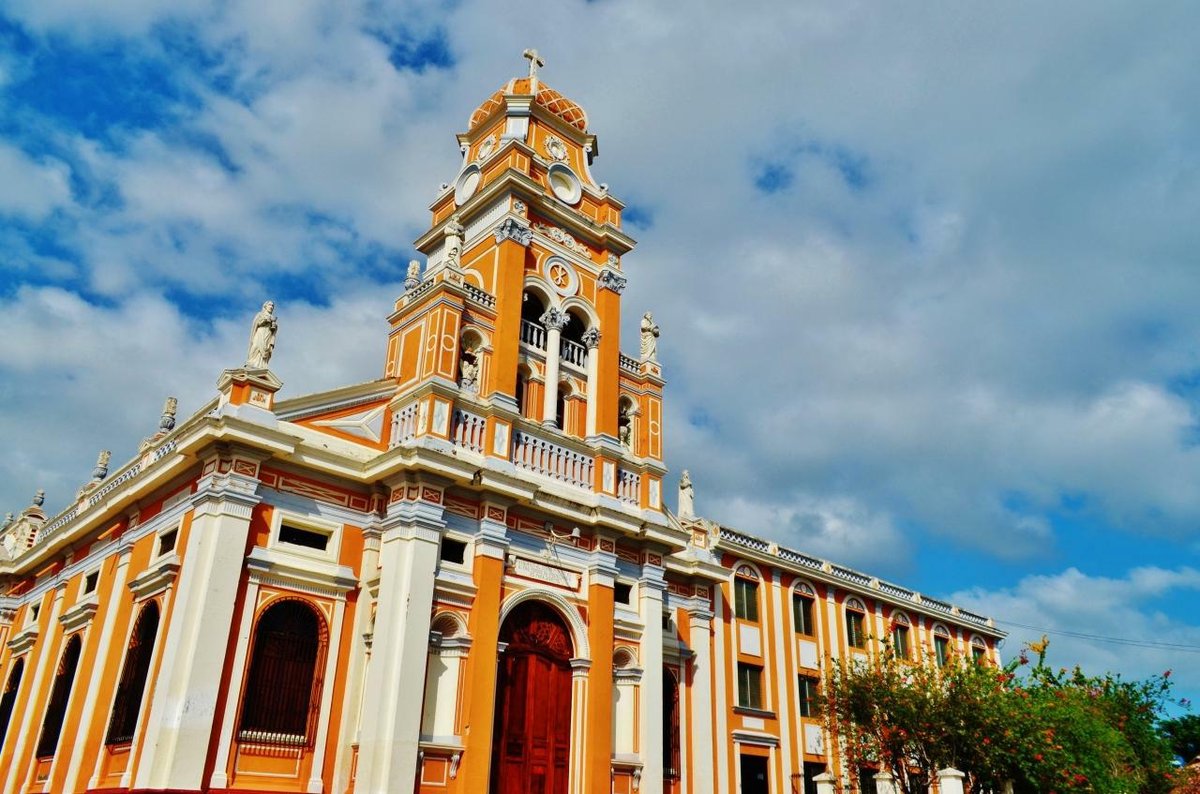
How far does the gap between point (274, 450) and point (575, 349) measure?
931 cm

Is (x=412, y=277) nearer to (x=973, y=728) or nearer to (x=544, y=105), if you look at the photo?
(x=544, y=105)

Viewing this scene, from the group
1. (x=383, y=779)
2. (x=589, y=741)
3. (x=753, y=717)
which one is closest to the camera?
(x=383, y=779)

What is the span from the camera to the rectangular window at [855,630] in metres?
32.7

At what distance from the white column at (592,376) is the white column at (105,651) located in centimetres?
1141

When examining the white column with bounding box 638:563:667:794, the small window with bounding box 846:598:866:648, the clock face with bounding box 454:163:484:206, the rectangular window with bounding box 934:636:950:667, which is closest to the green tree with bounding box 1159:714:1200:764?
the rectangular window with bounding box 934:636:950:667

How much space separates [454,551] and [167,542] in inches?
243

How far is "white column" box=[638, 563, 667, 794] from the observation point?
21.6m

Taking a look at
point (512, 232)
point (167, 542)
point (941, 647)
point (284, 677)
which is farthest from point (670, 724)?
point (941, 647)

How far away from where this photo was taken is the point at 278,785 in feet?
57.4

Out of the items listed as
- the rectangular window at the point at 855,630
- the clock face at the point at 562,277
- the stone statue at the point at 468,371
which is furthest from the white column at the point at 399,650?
the rectangular window at the point at 855,630

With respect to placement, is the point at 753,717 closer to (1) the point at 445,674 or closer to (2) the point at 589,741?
(2) the point at 589,741

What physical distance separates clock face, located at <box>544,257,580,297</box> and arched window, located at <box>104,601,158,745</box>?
12613 mm

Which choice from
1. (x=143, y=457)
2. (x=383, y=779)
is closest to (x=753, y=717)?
(x=383, y=779)

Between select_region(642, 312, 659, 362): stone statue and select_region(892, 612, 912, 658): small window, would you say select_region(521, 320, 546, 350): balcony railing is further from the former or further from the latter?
select_region(892, 612, 912, 658): small window
